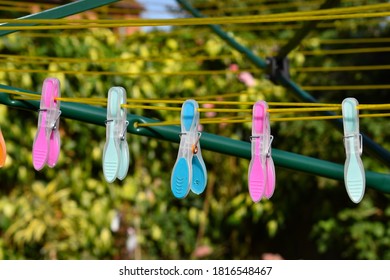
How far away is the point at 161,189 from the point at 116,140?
2.32m

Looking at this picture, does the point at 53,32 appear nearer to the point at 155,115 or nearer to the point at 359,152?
the point at 155,115

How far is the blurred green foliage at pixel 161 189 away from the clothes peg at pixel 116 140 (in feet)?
5.85

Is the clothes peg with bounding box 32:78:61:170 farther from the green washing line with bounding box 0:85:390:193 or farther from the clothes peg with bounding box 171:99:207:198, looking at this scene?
the clothes peg with bounding box 171:99:207:198

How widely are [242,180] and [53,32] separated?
3.80 feet

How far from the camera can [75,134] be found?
3412 mm

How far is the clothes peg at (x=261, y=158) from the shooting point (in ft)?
4.12

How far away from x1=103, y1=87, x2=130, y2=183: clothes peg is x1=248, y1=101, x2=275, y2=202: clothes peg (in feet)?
0.72

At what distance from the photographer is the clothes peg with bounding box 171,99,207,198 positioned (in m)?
1.26

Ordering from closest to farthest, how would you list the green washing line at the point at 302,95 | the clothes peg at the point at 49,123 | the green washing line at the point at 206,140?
1. the clothes peg at the point at 49,123
2. the green washing line at the point at 206,140
3. the green washing line at the point at 302,95

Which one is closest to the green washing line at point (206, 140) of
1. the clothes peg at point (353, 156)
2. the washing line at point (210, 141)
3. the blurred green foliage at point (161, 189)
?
the washing line at point (210, 141)

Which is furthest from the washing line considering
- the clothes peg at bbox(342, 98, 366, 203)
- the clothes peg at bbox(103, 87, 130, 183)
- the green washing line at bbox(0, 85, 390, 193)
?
the clothes peg at bbox(342, 98, 366, 203)

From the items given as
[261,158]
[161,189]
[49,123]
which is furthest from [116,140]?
[161,189]

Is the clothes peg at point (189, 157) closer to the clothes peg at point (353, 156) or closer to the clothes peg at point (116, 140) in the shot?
the clothes peg at point (116, 140)

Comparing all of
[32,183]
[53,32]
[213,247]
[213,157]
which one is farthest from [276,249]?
[53,32]
